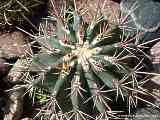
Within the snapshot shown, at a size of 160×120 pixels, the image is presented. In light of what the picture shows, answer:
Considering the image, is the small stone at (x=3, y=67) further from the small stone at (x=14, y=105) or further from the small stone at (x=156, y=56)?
the small stone at (x=156, y=56)

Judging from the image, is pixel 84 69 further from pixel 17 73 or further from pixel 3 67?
pixel 3 67

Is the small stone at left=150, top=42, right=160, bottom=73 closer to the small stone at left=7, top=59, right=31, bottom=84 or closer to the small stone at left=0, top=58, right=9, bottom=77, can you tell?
the small stone at left=7, top=59, right=31, bottom=84

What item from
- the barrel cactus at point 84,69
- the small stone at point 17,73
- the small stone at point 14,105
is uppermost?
the barrel cactus at point 84,69

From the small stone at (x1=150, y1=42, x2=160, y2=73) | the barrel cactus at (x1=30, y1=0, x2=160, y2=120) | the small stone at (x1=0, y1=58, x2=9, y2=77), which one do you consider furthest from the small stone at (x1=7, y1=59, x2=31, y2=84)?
the small stone at (x1=150, y1=42, x2=160, y2=73)

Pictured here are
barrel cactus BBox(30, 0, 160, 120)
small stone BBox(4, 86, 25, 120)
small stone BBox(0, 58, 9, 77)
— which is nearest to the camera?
barrel cactus BBox(30, 0, 160, 120)

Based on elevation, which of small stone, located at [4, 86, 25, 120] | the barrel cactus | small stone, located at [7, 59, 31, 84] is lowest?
small stone, located at [4, 86, 25, 120]

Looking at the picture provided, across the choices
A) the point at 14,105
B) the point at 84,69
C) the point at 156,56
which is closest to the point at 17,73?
the point at 14,105

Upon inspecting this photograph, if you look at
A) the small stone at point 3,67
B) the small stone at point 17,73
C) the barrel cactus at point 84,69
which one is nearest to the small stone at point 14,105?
the small stone at point 17,73

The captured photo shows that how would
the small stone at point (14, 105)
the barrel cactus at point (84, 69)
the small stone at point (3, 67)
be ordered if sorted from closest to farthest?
the barrel cactus at point (84, 69)
the small stone at point (14, 105)
the small stone at point (3, 67)
